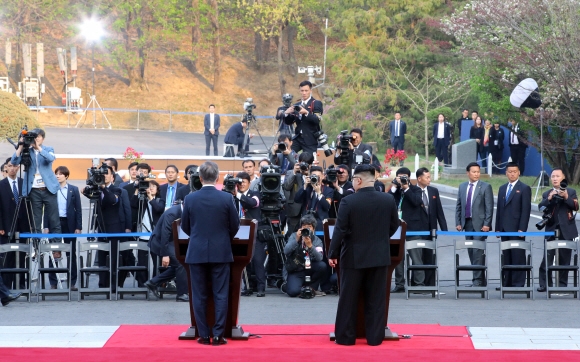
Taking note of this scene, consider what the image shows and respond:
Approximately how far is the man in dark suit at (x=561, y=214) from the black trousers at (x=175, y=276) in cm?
496

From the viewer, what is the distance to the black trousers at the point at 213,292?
875 cm

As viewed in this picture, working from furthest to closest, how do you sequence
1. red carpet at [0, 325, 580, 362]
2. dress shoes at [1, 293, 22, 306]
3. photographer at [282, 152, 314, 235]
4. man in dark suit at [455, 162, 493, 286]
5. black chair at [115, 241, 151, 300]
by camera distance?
man in dark suit at [455, 162, 493, 286] → photographer at [282, 152, 314, 235] → black chair at [115, 241, 151, 300] → dress shoes at [1, 293, 22, 306] → red carpet at [0, 325, 580, 362]

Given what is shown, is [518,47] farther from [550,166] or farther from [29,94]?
[29,94]

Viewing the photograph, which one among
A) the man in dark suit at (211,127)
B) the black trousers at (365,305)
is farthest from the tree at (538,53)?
the black trousers at (365,305)

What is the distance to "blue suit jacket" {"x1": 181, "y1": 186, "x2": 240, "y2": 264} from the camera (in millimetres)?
8758

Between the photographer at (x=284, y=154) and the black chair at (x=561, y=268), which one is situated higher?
the photographer at (x=284, y=154)

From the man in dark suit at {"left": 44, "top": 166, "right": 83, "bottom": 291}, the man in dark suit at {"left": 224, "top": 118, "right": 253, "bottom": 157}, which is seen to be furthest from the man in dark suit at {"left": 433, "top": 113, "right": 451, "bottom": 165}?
the man in dark suit at {"left": 44, "top": 166, "right": 83, "bottom": 291}

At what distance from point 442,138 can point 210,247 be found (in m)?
21.9

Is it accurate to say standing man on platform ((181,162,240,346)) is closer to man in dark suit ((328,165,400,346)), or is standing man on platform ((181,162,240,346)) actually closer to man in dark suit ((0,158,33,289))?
man in dark suit ((328,165,400,346))

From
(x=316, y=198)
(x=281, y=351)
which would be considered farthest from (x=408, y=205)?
(x=281, y=351)

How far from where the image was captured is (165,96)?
47312 mm

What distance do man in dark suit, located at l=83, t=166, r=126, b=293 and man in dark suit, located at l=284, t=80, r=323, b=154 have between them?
113 inches

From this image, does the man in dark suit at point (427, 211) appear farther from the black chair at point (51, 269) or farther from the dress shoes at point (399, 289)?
the black chair at point (51, 269)

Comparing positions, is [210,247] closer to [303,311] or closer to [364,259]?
[364,259]
